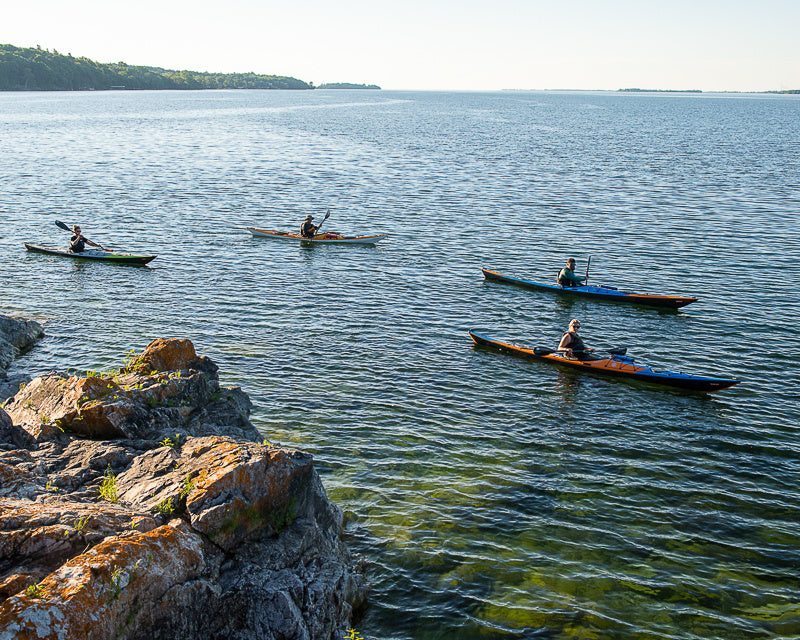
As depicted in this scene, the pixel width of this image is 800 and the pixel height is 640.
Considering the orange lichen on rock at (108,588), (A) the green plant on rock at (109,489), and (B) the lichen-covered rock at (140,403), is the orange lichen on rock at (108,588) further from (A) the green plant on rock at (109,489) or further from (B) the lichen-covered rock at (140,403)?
(B) the lichen-covered rock at (140,403)

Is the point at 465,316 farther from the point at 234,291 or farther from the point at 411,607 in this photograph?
the point at 411,607

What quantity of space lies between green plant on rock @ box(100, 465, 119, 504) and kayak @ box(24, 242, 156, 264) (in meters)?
24.0

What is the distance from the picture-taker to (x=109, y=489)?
10258 mm

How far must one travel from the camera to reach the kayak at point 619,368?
20516 millimetres

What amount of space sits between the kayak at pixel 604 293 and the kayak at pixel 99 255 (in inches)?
682

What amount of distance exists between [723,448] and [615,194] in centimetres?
4117

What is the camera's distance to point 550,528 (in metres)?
14.3

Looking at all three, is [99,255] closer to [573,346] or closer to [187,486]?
[573,346]

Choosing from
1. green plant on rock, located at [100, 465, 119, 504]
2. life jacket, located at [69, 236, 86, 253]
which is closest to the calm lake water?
life jacket, located at [69, 236, 86, 253]

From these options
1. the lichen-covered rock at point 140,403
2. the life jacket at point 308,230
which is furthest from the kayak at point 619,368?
the life jacket at point 308,230

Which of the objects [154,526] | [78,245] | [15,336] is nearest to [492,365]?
[154,526]

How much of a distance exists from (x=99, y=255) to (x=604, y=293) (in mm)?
24878

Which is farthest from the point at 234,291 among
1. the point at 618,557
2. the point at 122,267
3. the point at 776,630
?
the point at 776,630

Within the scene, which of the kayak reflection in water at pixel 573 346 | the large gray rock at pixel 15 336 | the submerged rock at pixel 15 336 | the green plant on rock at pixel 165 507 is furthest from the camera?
the kayak reflection in water at pixel 573 346
